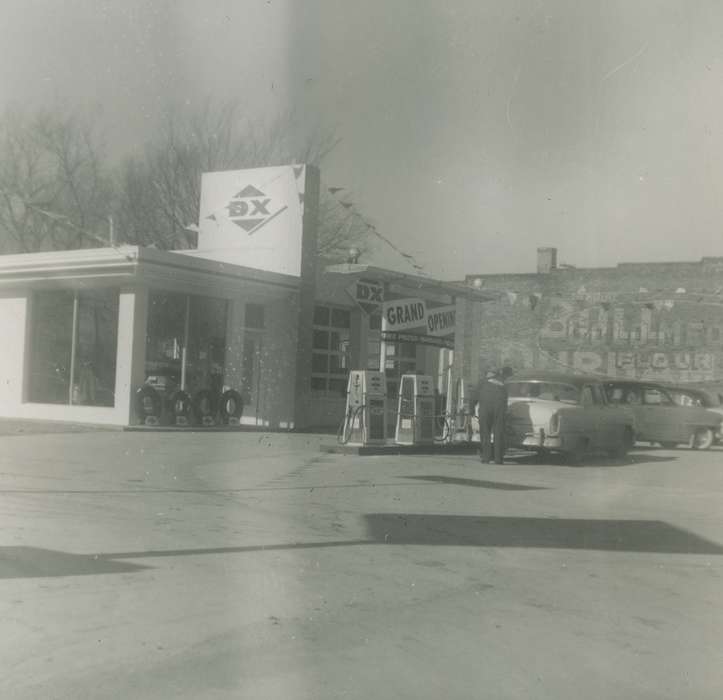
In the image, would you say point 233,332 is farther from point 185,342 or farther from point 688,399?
point 688,399

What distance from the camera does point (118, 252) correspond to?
65.3 ft

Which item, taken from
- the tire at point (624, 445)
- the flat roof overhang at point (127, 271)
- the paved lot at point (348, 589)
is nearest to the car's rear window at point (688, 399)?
the tire at point (624, 445)

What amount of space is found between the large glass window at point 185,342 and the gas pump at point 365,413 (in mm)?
5092

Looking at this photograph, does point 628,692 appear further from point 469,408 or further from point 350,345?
point 350,345

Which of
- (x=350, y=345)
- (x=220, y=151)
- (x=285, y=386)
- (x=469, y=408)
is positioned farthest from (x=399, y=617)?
(x=220, y=151)

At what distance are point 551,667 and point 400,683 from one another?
85 centimetres

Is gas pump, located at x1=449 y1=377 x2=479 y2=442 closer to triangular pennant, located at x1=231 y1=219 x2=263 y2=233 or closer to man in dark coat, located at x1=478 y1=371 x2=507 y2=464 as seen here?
man in dark coat, located at x1=478 y1=371 x2=507 y2=464

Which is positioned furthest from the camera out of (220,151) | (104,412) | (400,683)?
(220,151)

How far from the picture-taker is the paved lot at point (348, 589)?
483 centimetres

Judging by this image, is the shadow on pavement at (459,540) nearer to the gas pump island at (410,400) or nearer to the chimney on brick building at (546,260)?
the gas pump island at (410,400)

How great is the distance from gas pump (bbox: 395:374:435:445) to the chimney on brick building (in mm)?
28653

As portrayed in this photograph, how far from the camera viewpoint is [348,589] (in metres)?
6.58

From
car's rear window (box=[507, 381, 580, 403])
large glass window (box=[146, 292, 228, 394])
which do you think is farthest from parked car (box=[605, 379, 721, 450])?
large glass window (box=[146, 292, 228, 394])

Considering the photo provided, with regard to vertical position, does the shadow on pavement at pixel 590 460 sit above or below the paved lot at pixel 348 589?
above
